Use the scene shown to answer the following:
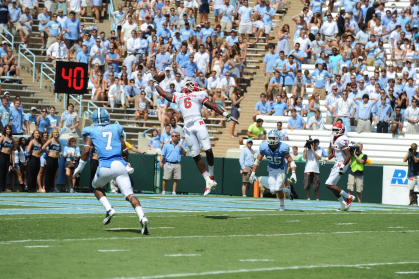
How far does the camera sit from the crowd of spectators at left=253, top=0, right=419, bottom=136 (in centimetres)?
2452

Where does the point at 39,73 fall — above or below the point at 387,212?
above

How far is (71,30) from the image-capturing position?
91.9ft

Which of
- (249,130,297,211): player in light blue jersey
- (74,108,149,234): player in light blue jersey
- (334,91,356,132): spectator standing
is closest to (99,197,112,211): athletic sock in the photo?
(74,108,149,234): player in light blue jersey

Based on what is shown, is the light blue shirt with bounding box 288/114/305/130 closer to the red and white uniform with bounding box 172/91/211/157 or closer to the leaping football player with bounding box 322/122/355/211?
the leaping football player with bounding box 322/122/355/211

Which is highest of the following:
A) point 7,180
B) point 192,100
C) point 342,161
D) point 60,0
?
point 60,0

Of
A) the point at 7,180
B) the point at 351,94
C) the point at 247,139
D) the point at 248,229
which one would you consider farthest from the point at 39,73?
the point at 248,229

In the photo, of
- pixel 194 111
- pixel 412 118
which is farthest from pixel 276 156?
pixel 412 118

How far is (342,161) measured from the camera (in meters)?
15.9

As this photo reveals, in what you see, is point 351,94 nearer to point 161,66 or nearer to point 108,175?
point 161,66

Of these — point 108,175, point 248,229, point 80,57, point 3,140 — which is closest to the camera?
point 108,175

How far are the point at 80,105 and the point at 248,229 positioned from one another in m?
15.0

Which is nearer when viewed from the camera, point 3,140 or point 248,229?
point 248,229

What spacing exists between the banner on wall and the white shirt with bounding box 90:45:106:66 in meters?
11.5

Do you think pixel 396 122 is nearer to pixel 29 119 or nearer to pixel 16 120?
pixel 29 119
